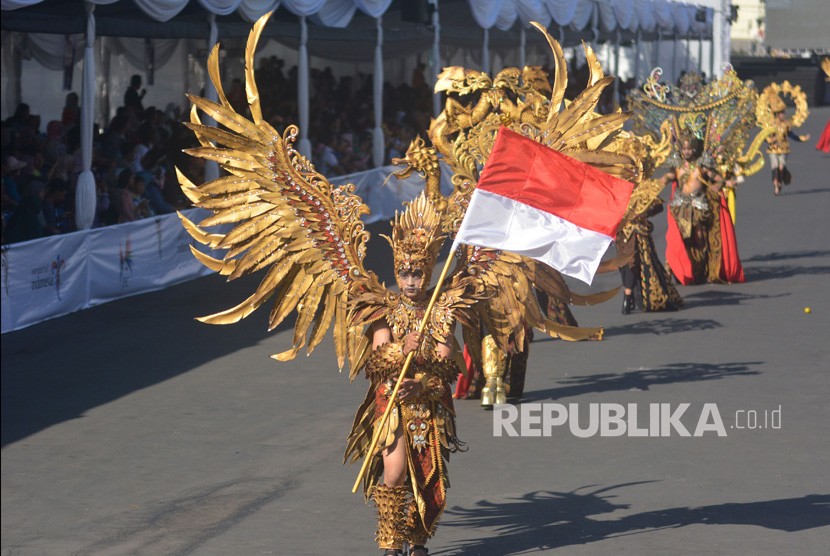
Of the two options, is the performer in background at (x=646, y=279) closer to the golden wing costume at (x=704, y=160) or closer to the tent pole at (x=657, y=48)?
the golden wing costume at (x=704, y=160)

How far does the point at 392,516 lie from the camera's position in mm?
6941

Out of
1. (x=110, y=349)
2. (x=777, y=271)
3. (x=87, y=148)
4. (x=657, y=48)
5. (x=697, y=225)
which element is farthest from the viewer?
(x=657, y=48)

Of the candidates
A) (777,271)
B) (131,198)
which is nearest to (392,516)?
(131,198)

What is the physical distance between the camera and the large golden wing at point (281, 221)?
7402 mm

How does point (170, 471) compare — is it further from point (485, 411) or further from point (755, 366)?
point (755, 366)

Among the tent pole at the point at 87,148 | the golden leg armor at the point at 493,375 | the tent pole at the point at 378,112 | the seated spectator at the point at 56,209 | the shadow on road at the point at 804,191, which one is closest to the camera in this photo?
the golden leg armor at the point at 493,375

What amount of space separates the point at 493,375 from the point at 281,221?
3.83m

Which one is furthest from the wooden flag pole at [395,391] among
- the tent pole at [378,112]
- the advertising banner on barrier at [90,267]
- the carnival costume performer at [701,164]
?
the tent pole at [378,112]

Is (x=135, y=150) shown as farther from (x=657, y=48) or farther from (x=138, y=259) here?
(x=657, y=48)

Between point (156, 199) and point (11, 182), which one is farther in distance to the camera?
point (156, 199)

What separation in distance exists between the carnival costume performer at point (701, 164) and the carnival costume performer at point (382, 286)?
9286 millimetres

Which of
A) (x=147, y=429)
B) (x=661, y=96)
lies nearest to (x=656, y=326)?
(x=661, y=96)

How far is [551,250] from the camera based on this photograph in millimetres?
7215

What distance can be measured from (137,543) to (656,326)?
8009 mm
